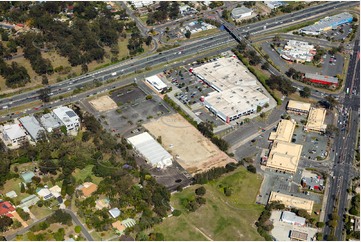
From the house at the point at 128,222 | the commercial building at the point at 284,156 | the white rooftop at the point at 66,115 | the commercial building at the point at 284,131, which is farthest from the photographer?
the white rooftop at the point at 66,115

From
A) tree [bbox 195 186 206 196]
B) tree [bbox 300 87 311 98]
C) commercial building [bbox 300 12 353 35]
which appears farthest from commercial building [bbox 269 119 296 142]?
commercial building [bbox 300 12 353 35]

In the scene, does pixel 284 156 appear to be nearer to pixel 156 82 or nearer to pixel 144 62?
pixel 156 82

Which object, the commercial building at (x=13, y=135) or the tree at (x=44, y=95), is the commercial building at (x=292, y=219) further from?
the tree at (x=44, y=95)

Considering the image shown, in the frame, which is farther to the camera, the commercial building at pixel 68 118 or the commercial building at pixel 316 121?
the commercial building at pixel 316 121

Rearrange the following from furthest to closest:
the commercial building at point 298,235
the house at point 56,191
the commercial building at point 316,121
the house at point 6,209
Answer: the commercial building at point 316,121
the house at point 56,191
the house at point 6,209
the commercial building at point 298,235

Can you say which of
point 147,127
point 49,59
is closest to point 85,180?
point 147,127

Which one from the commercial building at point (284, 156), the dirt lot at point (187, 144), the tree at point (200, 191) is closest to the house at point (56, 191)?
the dirt lot at point (187, 144)

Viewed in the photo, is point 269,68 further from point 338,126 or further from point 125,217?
point 125,217
